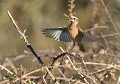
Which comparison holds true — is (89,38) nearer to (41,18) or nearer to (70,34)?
(70,34)

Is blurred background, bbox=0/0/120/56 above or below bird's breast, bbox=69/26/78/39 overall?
above

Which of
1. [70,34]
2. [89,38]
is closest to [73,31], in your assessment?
[70,34]

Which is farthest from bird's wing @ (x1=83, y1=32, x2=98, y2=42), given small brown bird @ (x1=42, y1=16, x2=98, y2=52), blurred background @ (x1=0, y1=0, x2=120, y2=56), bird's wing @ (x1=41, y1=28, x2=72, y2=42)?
blurred background @ (x1=0, y1=0, x2=120, y2=56)

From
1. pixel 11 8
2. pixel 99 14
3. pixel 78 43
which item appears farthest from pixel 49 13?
pixel 78 43

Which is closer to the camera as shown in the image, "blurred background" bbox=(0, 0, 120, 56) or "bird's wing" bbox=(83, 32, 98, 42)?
"bird's wing" bbox=(83, 32, 98, 42)

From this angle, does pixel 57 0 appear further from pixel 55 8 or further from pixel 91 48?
pixel 91 48

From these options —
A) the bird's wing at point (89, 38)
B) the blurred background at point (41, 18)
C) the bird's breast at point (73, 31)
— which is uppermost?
the blurred background at point (41, 18)

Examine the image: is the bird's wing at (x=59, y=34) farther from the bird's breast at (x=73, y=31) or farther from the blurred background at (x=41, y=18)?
the blurred background at (x=41, y=18)

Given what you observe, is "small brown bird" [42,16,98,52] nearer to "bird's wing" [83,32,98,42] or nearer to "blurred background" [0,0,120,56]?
"bird's wing" [83,32,98,42]

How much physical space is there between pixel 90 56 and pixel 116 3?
128 inches

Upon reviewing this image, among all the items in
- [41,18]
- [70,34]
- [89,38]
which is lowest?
[89,38]

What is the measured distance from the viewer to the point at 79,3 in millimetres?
9977

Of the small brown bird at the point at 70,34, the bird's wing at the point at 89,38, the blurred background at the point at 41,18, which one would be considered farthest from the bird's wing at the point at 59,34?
the blurred background at the point at 41,18

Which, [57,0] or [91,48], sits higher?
[57,0]
